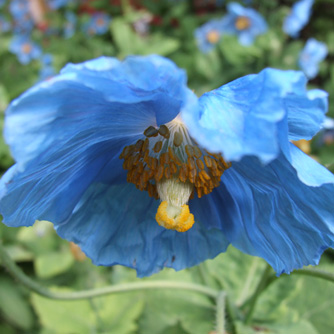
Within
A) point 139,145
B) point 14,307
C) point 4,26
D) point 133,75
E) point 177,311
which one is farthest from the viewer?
point 4,26

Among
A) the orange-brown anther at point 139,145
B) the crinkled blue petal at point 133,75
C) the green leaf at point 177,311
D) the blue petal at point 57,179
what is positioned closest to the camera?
the crinkled blue petal at point 133,75

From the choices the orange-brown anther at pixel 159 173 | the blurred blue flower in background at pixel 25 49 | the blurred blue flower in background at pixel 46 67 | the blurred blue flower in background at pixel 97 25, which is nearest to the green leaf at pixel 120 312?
the orange-brown anther at pixel 159 173

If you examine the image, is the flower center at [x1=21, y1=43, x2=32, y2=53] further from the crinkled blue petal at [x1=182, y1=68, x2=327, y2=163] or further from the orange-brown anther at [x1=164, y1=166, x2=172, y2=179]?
the crinkled blue petal at [x1=182, y1=68, x2=327, y2=163]

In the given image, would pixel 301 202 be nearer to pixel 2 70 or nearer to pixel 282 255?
pixel 282 255

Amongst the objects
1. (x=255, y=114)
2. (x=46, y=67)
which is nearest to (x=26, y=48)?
(x=46, y=67)

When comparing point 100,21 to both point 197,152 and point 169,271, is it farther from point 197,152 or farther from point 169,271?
point 197,152

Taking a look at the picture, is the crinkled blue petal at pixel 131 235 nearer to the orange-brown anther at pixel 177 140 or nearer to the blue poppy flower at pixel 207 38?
the orange-brown anther at pixel 177 140

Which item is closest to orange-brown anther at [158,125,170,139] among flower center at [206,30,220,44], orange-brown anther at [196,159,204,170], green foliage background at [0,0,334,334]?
orange-brown anther at [196,159,204,170]
